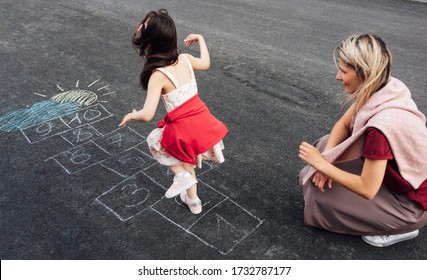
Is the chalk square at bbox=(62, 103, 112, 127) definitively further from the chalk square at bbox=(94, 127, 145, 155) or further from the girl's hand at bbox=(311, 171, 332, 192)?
the girl's hand at bbox=(311, 171, 332, 192)

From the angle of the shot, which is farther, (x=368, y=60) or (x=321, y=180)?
(x=321, y=180)

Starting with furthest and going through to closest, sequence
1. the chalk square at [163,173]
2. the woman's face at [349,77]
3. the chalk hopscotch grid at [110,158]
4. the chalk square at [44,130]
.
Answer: the chalk square at [44,130], the chalk square at [163,173], the chalk hopscotch grid at [110,158], the woman's face at [349,77]

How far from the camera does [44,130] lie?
142 inches

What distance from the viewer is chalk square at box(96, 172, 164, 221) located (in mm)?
2746

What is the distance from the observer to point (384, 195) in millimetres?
2330

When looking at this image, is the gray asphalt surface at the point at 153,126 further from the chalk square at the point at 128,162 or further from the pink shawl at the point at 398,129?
the pink shawl at the point at 398,129

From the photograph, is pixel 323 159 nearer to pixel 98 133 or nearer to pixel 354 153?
pixel 354 153

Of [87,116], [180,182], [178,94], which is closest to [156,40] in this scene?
[178,94]

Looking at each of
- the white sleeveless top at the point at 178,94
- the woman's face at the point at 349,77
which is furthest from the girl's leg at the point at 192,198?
the woman's face at the point at 349,77

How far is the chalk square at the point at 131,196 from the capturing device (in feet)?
9.01

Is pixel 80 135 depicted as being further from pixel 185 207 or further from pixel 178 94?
pixel 178 94

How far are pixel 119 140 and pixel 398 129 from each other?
2382mm

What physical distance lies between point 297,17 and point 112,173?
5.37 metres

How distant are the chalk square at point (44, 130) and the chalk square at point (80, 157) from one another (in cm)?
36
